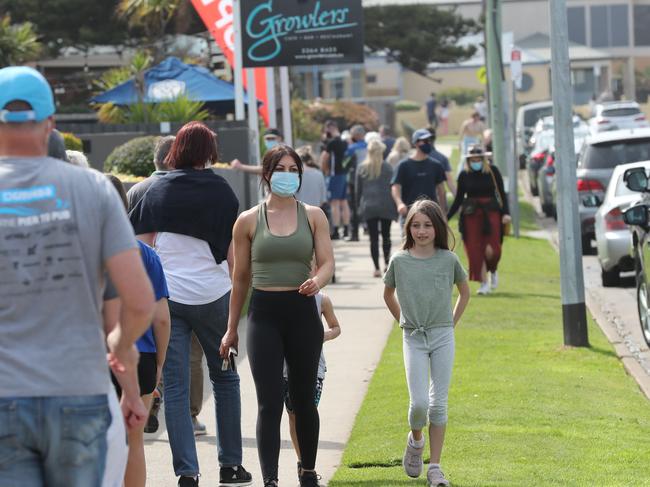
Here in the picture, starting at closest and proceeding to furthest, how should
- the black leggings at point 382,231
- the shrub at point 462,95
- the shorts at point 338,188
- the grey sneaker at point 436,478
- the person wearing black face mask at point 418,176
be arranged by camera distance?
the grey sneaker at point 436,478 < the person wearing black face mask at point 418,176 < the black leggings at point 382,231 < the shorts at point 338,188 < the shrub at point 462,95

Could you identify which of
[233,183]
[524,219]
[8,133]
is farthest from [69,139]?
[524,219]

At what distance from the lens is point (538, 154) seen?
100.0ft

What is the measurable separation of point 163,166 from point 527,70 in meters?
66.8

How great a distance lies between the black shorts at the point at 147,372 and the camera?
5.99m

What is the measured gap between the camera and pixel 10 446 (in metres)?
3.84

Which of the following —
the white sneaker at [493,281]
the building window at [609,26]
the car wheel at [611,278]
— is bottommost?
the car wheel at [611,278]

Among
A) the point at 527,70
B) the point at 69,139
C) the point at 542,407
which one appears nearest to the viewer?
the point at 542,407

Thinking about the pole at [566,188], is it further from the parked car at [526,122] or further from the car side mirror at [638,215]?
the parked car at [526,122]

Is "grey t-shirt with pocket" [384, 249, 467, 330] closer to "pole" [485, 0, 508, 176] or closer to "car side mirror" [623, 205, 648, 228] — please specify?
"car side mirror" [623, 205, 648, 228]

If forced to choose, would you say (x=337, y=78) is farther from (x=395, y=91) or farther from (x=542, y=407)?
(x=542, y=407)

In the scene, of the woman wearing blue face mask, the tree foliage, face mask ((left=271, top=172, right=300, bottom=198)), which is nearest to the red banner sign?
the woman wearing blue face mask

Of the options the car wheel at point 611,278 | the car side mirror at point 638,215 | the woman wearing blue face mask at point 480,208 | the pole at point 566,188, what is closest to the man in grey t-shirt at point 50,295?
the pole at point 566,188

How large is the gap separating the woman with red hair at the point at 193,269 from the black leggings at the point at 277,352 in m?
0.37

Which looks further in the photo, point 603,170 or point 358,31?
point 603,170
